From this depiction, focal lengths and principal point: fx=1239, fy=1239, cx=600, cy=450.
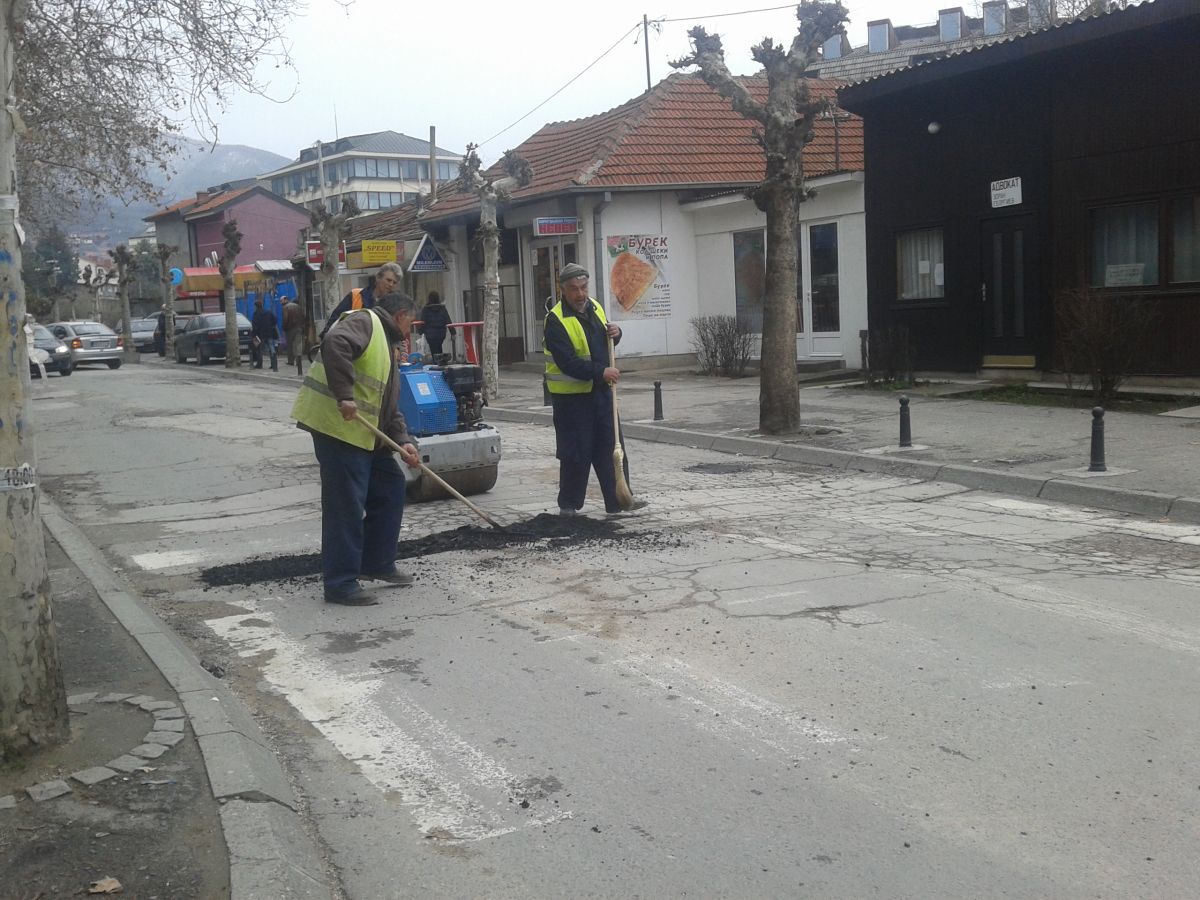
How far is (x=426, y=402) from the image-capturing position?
1009cm

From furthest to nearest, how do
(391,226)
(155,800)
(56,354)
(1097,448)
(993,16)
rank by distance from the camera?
(993,16) < (391,226) < (56,354) < (1097,448) < (155,800)

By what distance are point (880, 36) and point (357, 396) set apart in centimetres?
6535

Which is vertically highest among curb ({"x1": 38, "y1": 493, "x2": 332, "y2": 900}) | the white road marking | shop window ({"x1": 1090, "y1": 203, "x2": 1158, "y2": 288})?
shop window ({"x1": 1090, "y1": 203, "x2": 1158, "y2": 288})

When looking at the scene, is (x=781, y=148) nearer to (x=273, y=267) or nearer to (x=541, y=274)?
(x=541, y=274)

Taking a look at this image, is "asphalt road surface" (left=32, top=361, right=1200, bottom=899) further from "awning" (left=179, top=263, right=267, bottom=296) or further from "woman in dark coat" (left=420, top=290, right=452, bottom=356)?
"awning" (left=179, top=263, right=267, bottom=296)

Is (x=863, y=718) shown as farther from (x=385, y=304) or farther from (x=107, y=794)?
(x=385, y=304)

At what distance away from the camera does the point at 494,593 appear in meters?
7.37

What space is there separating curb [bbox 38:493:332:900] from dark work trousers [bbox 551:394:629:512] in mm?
3663

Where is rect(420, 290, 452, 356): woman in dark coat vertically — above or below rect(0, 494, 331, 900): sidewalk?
above

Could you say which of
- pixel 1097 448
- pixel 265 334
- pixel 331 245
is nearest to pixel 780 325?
pixel 1097 448

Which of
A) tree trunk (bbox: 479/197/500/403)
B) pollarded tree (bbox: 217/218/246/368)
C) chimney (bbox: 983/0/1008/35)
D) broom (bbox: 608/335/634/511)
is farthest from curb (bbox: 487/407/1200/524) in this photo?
chimney (bbox: 983/0/1008/35)

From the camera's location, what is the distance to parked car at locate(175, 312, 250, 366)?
3806cm

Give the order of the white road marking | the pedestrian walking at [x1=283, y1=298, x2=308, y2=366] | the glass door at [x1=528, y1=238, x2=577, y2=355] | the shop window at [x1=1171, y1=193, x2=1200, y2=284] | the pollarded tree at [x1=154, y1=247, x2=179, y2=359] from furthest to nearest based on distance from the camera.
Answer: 1. the pollarded tree at [x1=154, y1=247, x2=179, y2=359]
2. the pedestrian walking at [x1=283, y1=298, x2=308, y2=366]
3. the glass door at [x1=528, y1=238, x2=577, y2=355]
4. the shop window at [x1=1171, y1=193, x2=1200, y2=284]
5. the white road marking

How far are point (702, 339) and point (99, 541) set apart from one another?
14665 millimetres
